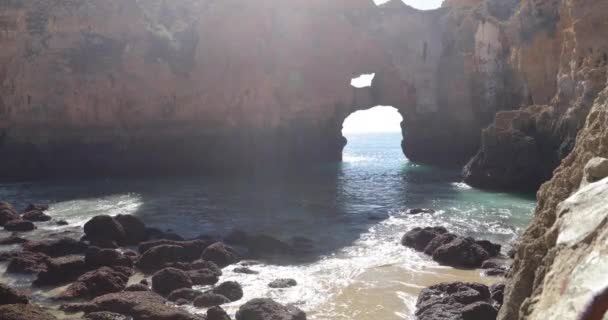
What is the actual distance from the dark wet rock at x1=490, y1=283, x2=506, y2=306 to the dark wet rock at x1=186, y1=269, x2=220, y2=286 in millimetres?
6335

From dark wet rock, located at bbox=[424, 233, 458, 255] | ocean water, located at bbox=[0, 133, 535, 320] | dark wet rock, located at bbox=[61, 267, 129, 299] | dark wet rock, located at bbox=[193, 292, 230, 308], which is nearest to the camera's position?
dark wet rock, located at bbox=[193, 292, 230, 308]

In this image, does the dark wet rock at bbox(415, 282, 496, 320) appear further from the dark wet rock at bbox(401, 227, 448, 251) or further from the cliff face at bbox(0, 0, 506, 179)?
the cliff face at bbox(0, 0, 506, 179)

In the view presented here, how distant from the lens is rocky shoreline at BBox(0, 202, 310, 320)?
9.90 metres

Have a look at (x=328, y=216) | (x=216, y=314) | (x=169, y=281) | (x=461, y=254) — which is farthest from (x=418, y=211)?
(x=216, y=314)

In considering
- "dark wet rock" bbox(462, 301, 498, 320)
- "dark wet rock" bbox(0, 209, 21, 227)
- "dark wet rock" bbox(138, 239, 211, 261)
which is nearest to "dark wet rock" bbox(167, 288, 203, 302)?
"dark wet rock" bbox(138, 239, 211, 261)

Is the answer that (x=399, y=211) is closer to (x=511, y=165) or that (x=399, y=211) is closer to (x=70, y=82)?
(x=511, y=165)

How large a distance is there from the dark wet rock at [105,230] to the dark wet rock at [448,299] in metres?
10.6

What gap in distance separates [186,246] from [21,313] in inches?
273

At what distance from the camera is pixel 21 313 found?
8719 mm

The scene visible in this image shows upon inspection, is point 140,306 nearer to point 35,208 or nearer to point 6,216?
point 6,216

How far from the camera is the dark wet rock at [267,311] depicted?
31.9ft

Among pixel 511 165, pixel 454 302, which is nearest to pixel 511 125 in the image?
pixel 511 165

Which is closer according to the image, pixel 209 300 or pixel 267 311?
pixel 267 311

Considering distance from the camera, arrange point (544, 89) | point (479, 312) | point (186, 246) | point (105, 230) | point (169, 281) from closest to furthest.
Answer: point (479, 312) → point (169, 281) → point (186, 246) → point (105, 230) → point (544, 89)
